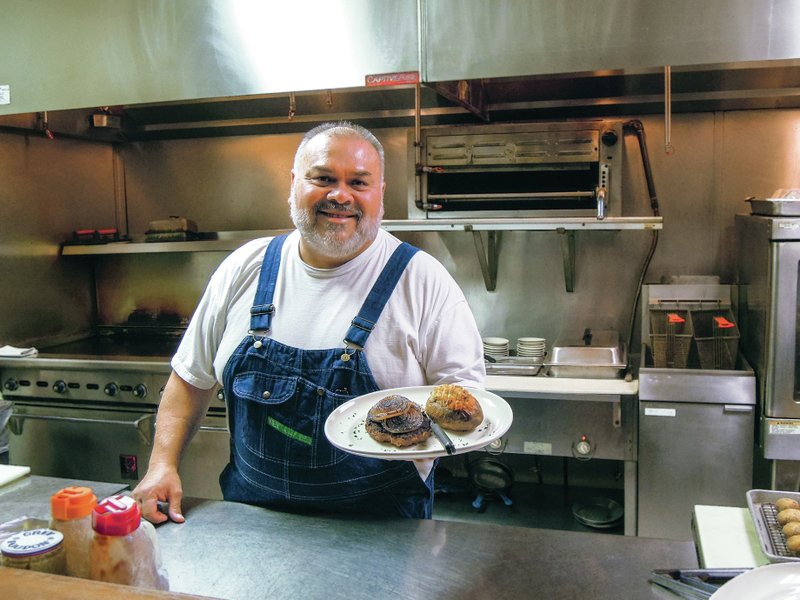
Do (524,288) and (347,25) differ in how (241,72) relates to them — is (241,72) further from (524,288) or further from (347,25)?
(524,288)

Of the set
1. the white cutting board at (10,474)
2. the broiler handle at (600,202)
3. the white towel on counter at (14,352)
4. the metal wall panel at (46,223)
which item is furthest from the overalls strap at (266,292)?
the metal wall panel at (46,223)

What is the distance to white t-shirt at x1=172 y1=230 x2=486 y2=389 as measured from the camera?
5.74ft

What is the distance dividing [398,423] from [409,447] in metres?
0.05

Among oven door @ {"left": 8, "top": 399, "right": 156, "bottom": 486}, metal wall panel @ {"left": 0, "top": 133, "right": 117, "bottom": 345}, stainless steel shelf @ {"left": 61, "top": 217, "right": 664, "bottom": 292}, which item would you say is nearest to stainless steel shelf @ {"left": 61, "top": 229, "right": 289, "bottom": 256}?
stainless steel shelf @ {"left": 61, "top": 217, "right": 664, "bottom": 292}

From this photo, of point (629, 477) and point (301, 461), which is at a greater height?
point (301, 461)

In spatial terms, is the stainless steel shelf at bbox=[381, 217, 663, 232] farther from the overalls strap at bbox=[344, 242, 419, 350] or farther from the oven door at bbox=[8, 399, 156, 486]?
the oven door at bbox=[8, 399, 156, 486]

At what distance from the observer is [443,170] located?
11.2 ft

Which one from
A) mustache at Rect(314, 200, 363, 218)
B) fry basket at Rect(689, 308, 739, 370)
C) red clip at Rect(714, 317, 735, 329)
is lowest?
fry basket at Rect(689, 308, 739, 370)

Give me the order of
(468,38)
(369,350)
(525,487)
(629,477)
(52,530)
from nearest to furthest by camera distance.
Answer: (52,530), (369,350), (468,38), (629,477), (525,487)

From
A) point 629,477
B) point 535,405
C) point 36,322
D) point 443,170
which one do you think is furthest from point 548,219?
point 36,322

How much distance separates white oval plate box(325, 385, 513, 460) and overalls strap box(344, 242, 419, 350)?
161 millimetres

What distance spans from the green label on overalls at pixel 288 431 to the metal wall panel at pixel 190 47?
3.78ft

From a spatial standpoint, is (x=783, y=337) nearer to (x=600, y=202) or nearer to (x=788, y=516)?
(x=600, y=202)

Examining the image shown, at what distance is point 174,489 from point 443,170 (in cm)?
219
